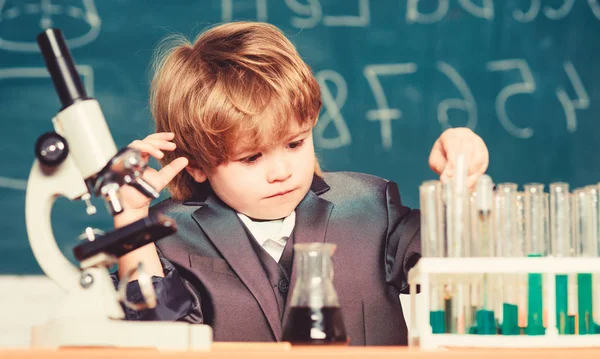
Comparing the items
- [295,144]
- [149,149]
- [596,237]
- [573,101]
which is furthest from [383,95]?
[596,237]

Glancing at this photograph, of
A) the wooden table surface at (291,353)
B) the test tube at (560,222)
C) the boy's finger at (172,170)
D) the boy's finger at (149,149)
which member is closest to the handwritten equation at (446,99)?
the boy's finger at (172,170)

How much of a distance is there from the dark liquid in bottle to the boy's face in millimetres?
476

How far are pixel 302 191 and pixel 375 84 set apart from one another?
874mm

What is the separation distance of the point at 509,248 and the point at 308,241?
0.61 metres

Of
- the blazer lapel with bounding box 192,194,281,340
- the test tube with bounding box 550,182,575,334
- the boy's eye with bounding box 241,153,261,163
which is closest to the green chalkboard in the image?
the blazer lapel with bounding box 192,194,281,340

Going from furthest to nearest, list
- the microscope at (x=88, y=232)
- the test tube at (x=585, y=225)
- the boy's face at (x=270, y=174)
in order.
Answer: the boy's face at (x=270, y=174)
the test tube at (x=585, y=225)
the microscope at (x=88, y=232)

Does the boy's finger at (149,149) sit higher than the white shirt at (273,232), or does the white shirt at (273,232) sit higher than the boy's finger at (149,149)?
the boy's finger at (149,149)

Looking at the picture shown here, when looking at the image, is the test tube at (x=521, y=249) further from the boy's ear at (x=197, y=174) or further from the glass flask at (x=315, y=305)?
the boy's ear at (x=197, y=174)

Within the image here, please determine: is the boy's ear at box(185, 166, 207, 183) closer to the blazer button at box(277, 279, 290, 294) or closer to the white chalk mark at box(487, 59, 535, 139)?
the blazer button at box(277, 279, 290, 294)

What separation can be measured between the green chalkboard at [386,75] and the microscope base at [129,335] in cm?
136

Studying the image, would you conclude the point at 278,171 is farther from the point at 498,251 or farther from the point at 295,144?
the point at 498,251

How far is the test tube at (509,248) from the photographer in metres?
1.03

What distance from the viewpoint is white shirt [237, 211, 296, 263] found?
163cm

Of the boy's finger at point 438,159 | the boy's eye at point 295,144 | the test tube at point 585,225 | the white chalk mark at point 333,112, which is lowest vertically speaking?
the test tube at point 585,225
